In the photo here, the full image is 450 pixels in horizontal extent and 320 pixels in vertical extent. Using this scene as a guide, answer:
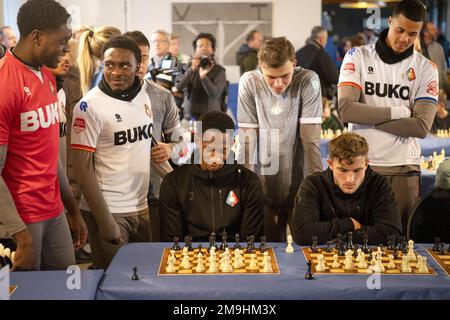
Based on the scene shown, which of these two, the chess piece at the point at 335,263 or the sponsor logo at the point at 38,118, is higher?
the sponsor logo at the point at 38,118

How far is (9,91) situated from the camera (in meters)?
2.22

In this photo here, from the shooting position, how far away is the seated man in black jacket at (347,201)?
2824mm

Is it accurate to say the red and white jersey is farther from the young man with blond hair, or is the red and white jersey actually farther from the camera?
the camera

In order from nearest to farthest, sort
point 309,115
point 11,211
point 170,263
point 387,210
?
point 11,211 < point 170,263 < point 387,210 < point 309,115

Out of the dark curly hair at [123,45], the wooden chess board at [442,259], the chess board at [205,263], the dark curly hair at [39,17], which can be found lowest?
the wooden chess board at [442,259]

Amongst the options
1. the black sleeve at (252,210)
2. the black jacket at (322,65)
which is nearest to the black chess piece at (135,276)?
the black sleeve at (252,210)

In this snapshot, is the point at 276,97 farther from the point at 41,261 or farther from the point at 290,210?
the point at 41,261

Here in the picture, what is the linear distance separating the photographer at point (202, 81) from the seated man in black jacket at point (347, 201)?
11.8 feet

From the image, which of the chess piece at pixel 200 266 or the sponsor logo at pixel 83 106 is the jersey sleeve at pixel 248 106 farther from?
the chess piece at pixel 200 266

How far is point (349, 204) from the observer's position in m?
2.94

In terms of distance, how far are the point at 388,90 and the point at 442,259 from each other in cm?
109
